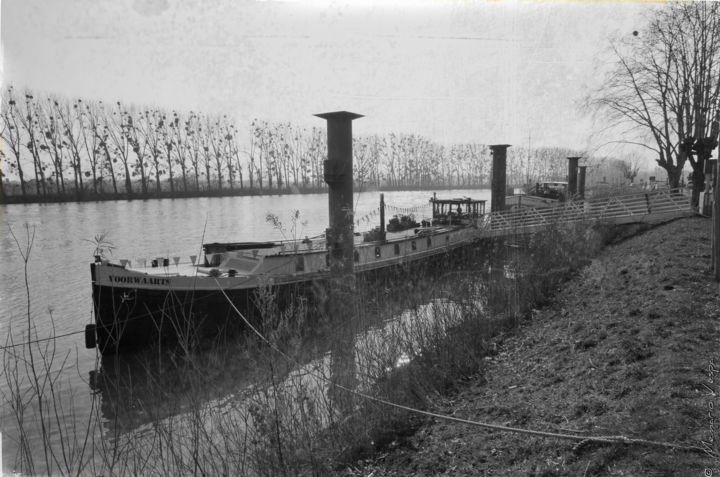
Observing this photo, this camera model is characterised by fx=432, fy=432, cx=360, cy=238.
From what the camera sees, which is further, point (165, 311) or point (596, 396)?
point (165, 311)

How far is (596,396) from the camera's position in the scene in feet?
10.8

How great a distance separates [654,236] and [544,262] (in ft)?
12.8

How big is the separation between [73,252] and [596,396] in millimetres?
20200

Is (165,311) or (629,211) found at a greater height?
(629,211)

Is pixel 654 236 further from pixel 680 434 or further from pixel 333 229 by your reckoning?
pixel 680 434

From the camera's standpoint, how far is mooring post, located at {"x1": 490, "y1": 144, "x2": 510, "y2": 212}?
19.1 m

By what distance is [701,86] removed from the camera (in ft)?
48.8

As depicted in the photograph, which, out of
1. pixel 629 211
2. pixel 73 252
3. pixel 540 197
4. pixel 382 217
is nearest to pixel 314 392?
pixel 382 217

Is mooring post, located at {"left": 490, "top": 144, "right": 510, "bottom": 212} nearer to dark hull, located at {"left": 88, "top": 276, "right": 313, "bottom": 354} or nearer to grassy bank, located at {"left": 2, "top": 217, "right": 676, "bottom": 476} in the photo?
grassy bank, located at {"left": 2, "top": 217, "right": 676, "bottom": 476}

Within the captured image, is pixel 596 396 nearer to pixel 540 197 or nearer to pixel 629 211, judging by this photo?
pixel 629 211

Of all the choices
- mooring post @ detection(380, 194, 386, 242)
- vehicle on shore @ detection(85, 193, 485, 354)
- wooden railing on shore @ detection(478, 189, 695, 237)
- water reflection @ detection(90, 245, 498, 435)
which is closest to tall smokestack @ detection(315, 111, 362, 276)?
vehicle on shore @ detection(85, 193, 485, 354)

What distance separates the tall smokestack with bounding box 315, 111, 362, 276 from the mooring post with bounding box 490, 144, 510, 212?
11.3 meters

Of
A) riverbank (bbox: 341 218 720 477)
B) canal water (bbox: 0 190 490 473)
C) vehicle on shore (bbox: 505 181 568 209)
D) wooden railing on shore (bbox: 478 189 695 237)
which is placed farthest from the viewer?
vehicle on shore (bbox: 505 181 568 209)

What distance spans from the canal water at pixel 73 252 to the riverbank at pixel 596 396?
8.31ft
